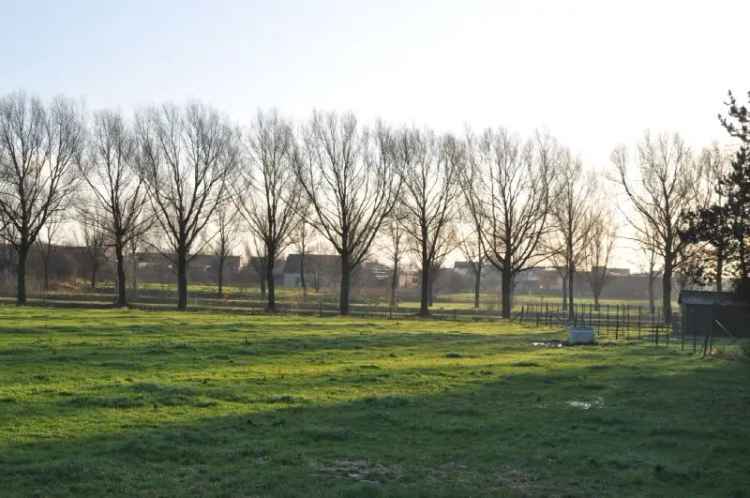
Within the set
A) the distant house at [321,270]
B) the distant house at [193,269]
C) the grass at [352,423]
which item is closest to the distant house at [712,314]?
the grass at [352,423]

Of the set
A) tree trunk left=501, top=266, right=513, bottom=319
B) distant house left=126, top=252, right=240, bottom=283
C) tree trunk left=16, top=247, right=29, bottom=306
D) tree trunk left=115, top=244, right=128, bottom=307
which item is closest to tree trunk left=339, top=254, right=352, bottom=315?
tree trunk left=501, top=266, right=513, bottom=319

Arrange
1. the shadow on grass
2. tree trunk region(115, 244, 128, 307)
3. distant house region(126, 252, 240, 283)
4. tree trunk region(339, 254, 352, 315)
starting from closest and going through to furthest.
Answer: the shadow on grass, tree trunk region(339, 254, 352, 315), tree trunk region(115, 244, 128, 307), distant house region(126, 252, 240, 283)

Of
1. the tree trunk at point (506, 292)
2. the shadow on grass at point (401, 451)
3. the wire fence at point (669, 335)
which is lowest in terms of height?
the wire fence at point (669, 335)

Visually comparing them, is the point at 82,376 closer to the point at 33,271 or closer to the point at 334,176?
the point at 334,176

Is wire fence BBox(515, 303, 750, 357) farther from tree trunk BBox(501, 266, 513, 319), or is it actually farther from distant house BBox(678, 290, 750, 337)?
tree trunk BBox(501, 266, 513, 319)

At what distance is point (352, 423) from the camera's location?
15273 mm

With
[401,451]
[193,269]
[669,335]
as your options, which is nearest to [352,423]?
[401,451]

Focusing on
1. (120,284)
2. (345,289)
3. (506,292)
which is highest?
(120,284)

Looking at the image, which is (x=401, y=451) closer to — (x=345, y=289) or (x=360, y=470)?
(x=360, y=470)

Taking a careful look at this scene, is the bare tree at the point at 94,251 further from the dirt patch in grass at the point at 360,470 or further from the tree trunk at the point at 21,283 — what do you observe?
the dirt patch in grass at the point at 360,470

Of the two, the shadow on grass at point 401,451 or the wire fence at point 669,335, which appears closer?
the shadow on grass at point 401,451

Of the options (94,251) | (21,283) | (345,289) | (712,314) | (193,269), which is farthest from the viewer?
(193,269)

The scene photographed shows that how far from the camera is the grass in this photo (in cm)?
1109

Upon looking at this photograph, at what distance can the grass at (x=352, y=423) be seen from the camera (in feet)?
36.4
